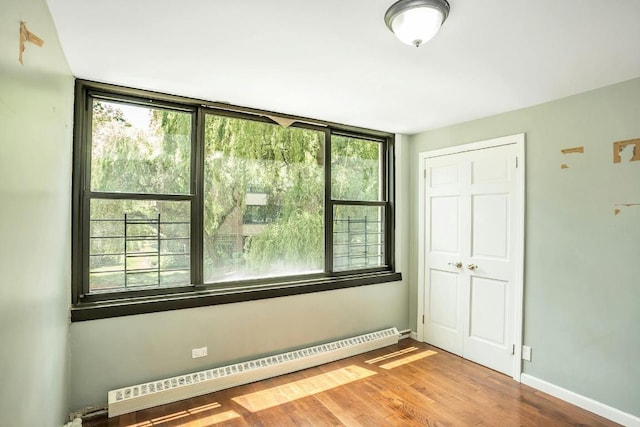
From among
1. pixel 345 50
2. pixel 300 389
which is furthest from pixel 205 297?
pixel 345 50

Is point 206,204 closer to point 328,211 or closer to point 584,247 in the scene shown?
point 328,211

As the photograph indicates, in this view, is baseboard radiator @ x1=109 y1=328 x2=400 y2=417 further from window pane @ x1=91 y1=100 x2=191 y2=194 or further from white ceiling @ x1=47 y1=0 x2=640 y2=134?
white ceiling @ x1=47 y1=0 x2=640 y2=134

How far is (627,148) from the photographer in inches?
92.4

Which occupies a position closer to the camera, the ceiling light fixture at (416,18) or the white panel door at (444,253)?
the ceiling light fixture at (416,18)

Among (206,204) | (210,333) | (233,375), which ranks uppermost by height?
(206,204)

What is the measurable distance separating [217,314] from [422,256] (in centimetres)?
231

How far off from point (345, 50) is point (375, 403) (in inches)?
98.2

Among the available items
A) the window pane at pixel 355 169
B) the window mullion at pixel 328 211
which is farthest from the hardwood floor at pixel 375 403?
the window pane at pixel 355 169

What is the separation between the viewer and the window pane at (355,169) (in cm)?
364

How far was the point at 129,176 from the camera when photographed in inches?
101

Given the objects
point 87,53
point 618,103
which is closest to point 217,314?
point 87,53

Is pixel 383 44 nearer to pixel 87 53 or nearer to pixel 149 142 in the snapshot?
pixel 87 53

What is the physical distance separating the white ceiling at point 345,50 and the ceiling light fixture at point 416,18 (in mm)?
56

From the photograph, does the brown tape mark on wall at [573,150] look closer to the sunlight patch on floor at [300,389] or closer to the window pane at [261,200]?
the window pane at [261,200]
